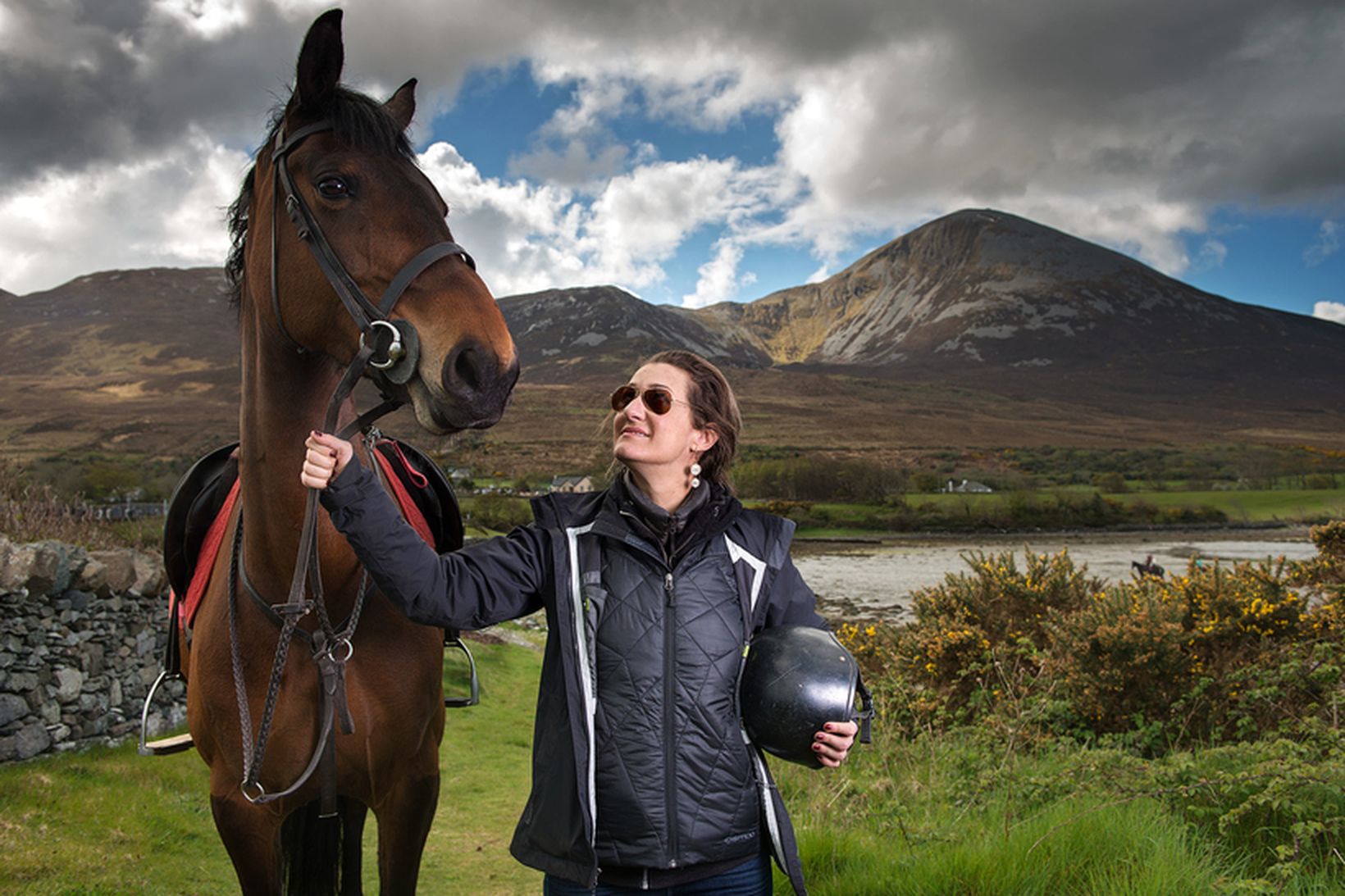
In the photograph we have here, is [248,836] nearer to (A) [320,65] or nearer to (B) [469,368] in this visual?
(B) [469,368]

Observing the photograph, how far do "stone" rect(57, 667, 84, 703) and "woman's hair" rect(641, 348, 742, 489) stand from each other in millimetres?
6696

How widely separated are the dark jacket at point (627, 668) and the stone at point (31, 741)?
239 inches

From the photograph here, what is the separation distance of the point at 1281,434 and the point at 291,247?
166 metres

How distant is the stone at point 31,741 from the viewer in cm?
588

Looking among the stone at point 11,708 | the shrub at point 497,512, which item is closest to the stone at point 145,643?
the stone at point 11,708

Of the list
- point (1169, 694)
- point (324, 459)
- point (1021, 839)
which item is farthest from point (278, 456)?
point (1169, 694)

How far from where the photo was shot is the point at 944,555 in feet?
139

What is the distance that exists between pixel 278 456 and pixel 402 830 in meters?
1.31

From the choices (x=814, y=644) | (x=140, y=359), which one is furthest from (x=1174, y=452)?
(x=140, y=359)

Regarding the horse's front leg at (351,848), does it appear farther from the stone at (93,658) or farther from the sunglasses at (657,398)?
the stone at (93,658)

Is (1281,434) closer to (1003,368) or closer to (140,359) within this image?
(1003,368)

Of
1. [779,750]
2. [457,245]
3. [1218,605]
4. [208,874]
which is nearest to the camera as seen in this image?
[457,245]

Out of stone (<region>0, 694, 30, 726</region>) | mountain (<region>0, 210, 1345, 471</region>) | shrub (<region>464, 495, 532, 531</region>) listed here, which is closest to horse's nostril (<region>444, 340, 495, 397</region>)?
stone (<region>0, 694, 30, 726</region>)

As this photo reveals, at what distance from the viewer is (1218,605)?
5.65 m
